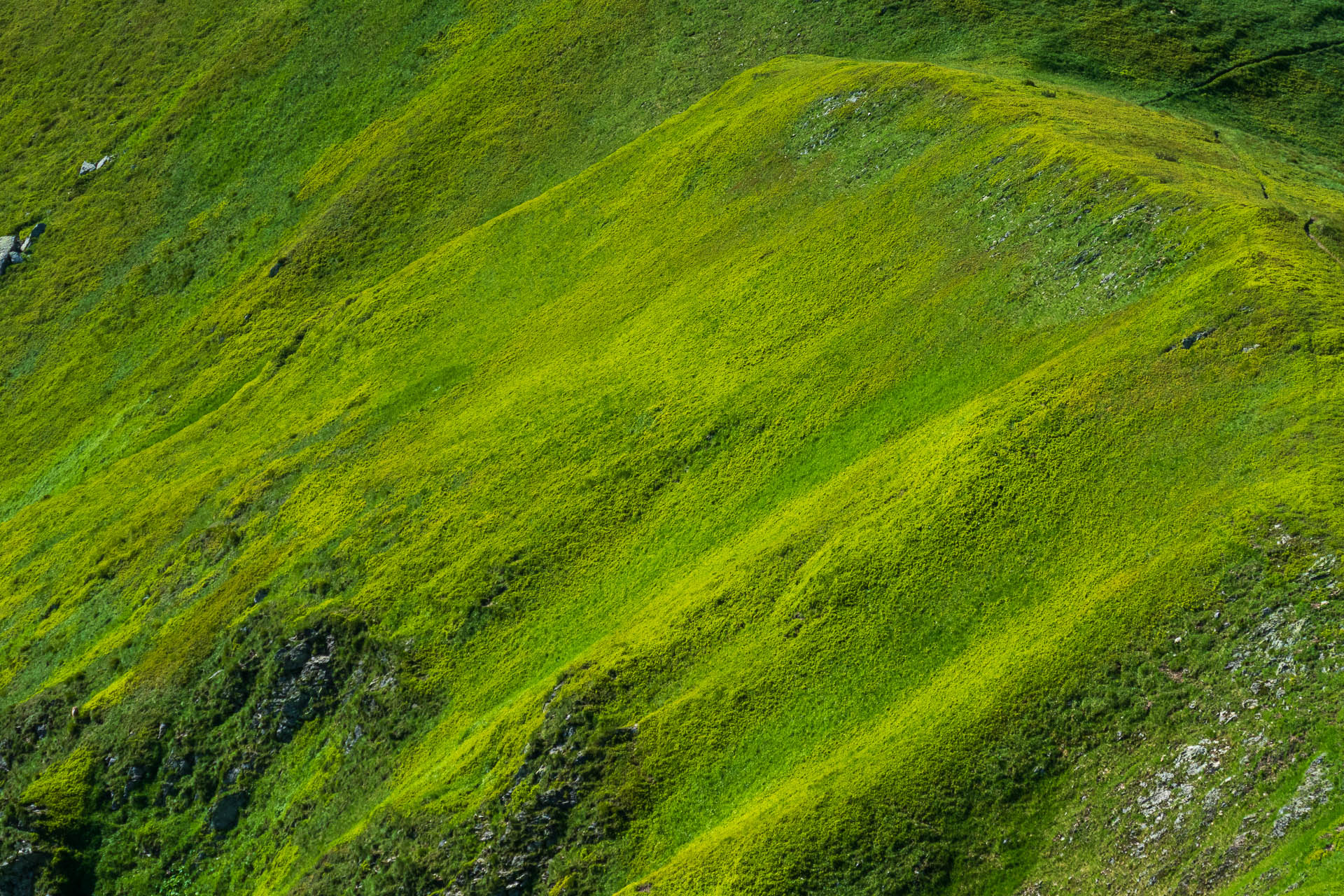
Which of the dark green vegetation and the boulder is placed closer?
the dark green vegetation

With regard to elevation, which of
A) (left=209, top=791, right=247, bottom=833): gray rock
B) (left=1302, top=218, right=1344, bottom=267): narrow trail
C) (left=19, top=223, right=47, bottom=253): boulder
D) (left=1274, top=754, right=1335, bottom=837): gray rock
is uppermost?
(left=19, top=223, right=47, bottom=253): boulder

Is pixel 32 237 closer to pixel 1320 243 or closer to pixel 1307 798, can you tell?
pixel 1320 243

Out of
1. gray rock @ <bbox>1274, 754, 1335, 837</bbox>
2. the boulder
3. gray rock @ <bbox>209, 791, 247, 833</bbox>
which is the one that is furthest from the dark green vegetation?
the boulder

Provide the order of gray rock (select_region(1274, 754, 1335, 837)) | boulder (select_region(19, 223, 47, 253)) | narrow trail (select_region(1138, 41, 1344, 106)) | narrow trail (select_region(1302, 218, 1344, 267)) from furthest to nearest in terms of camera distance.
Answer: boulder (select_region(19, 223, 47, 253)), narrow trail (select_region(1138, 41, 1344, 106)), narrow trail (select_region(1302, 218, 1344, 267)), gray rock (select_region(1274, 754, 1335, 837))

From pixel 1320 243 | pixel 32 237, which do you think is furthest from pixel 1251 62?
pixel 32 237

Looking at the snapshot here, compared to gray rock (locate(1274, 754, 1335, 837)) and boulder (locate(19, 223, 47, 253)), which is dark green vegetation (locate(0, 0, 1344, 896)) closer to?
gray rock (locate(1274, 754, 1335, 837))

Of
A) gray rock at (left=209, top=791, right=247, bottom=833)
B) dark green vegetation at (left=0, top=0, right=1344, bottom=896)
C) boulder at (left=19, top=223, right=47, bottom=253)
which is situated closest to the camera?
dark green vegetation at (left=0, top=0, right=1344, bottom=896)
